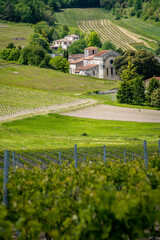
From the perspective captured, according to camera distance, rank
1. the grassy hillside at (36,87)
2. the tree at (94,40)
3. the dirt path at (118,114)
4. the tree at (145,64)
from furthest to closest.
A: the tree at (94,40), the tree at (145,64), the grassy hillside at (36,87), the dirt path at (118,114)

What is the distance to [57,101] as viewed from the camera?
83.1m

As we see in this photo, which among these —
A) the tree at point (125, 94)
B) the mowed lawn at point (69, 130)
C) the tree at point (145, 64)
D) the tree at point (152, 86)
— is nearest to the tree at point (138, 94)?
the tree at point (125, 94)

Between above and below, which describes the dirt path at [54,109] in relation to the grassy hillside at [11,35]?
below

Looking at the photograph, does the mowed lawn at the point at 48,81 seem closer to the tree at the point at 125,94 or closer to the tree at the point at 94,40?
the tree at the point at 125,94

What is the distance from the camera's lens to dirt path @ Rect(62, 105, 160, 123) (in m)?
63.5

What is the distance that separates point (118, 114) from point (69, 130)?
53.9 ft

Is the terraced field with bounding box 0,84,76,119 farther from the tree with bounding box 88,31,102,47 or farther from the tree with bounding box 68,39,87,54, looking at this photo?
the tree with bounding box 88,31,102,47

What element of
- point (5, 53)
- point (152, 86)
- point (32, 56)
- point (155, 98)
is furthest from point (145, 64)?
point (5, 53)

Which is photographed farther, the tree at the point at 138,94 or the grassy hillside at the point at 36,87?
the tree at the point at 138,94

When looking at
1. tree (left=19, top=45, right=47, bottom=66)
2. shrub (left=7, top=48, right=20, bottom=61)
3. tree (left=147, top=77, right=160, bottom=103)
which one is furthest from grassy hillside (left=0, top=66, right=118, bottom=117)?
tree (left=147, top=77, right=160, bottom=103)

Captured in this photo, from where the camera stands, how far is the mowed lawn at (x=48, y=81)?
101188 mm

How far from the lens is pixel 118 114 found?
68750 mm

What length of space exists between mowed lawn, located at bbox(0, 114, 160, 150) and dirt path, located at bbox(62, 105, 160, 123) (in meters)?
3.39

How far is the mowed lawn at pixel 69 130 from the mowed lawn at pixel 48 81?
1432 inches
